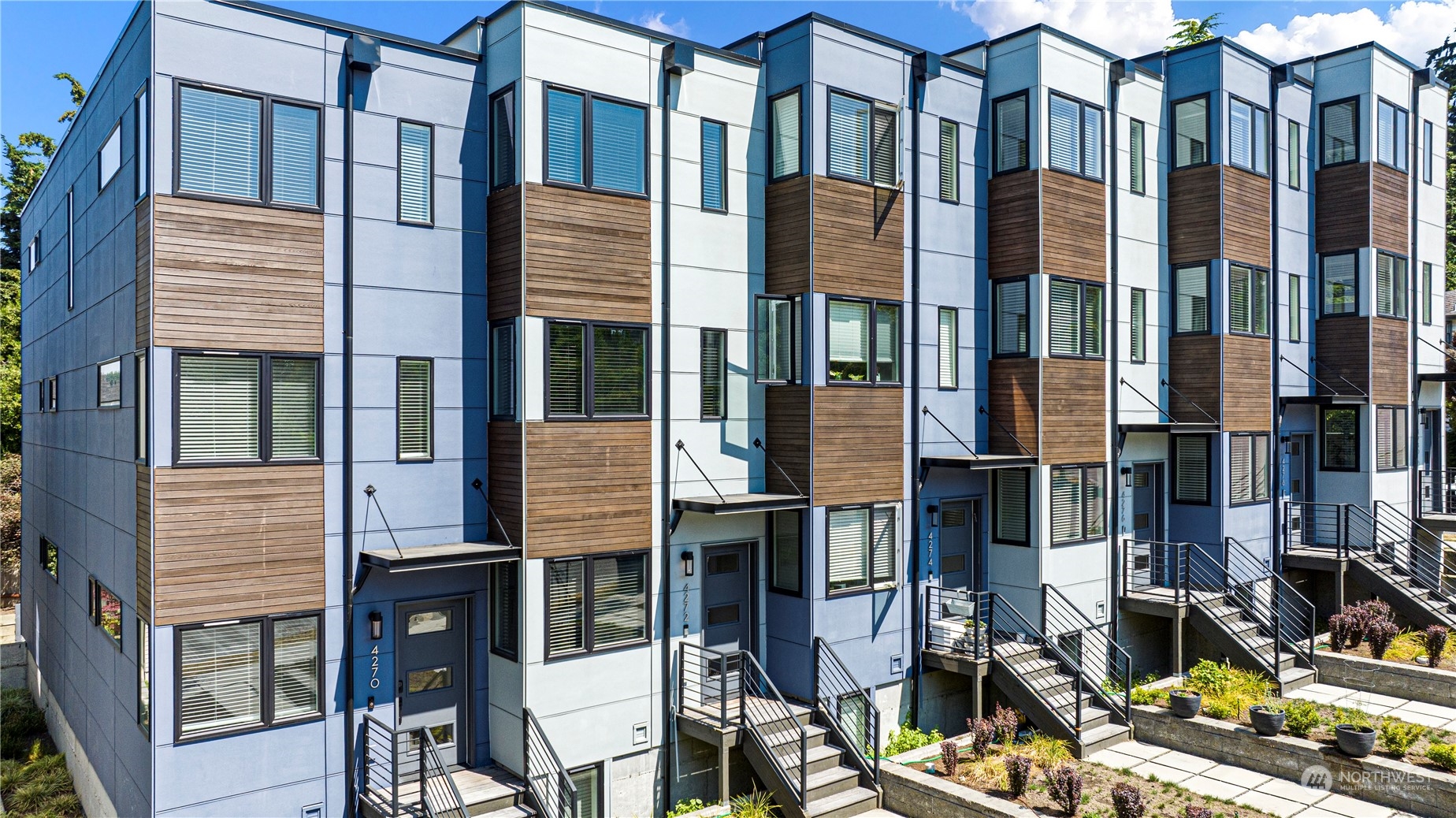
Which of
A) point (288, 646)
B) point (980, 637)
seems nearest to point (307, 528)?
point (288, 646)

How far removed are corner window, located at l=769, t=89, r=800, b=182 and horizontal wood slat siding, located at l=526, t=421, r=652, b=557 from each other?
173 inches

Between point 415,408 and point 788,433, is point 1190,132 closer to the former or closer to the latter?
point 788,433

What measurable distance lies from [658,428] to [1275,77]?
1516cm

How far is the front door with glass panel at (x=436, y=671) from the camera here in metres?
12.4

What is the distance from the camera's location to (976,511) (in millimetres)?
17141

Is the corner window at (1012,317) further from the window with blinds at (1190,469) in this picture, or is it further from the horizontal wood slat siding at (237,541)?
the horizontal wood slat siding at (237,541)

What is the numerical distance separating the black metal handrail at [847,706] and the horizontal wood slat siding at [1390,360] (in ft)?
46.2

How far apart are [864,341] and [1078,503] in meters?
5.12

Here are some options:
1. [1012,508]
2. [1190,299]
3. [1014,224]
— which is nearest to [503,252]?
[1014,224]

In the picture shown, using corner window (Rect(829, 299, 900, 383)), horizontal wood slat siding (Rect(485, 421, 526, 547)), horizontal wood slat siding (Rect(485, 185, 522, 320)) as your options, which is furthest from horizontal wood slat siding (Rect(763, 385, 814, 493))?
horizontal wood slat siding (Rect(485, 185, 522, 320))

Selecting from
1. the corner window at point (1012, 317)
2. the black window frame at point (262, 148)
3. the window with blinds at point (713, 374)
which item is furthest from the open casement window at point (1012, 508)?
the black window frame at point (262, 148)

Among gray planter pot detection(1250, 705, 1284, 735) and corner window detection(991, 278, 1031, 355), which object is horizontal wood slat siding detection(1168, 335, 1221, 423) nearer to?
corner window detection(991, 278, 1031, 355)

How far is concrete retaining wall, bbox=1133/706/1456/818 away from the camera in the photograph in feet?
41.7

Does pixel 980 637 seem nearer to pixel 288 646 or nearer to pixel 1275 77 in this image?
pixel 288 646
